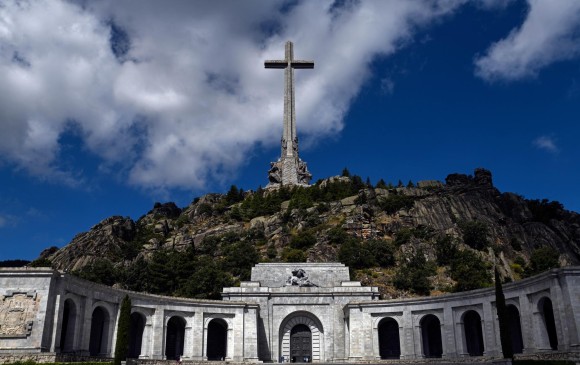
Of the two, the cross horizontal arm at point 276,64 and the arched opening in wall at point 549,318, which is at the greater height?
the cross horizontal arm at point 276,64

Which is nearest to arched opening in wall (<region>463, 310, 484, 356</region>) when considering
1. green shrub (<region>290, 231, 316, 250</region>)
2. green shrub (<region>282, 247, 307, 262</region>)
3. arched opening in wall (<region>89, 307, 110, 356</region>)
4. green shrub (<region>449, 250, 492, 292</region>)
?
green shrub (<region>449, 250, 492, 292</region>)

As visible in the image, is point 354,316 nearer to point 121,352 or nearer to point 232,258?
point 121,352

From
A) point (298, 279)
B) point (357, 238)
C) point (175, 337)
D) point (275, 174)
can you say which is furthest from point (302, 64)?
point (175, 337)

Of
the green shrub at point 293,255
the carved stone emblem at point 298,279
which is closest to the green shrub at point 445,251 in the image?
the green shrub at point 293,255

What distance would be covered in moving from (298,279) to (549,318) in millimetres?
23722

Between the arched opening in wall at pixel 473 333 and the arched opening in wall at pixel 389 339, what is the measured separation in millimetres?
6317

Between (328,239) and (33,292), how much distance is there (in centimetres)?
5913

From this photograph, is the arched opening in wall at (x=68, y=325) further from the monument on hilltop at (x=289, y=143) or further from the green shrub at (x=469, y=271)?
the monument on hilltop at (x=289, y=143)

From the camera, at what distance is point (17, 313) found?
35125mm

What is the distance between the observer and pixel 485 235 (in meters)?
86.8

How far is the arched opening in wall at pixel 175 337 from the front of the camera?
48625 mm

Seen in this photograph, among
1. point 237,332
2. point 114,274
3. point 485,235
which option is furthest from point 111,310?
point 485,235

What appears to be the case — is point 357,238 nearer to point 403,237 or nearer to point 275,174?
point 403,237

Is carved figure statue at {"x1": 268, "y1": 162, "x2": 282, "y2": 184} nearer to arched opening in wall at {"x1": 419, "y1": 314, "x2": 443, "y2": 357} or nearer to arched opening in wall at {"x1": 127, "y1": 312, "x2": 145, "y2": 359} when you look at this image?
arched opening in wall at {"x1": 419, "y1": 314, "x2": 443, "y2": 357}
